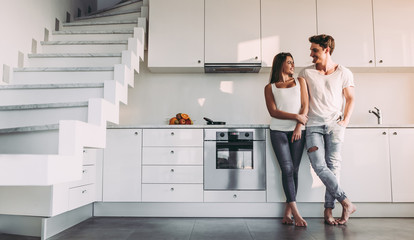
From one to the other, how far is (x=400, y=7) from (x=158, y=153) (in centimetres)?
282

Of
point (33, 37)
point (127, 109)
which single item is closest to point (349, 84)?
point (127, 109)

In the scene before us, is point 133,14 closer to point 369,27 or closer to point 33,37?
point 33,37

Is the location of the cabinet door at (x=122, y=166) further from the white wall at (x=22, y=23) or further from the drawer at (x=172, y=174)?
the white wall at (x=22, y=23)

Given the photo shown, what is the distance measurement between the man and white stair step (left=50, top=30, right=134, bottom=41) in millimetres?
1834

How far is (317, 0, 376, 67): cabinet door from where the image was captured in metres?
3.54

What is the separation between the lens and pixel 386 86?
383cm

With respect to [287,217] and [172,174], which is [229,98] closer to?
[172,174]

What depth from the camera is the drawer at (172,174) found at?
3.12 meters

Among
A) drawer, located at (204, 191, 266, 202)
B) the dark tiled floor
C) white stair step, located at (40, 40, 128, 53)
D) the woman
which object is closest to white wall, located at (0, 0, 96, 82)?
white stair step, located at (40, 40, 128, 53)

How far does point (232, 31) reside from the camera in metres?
3.57

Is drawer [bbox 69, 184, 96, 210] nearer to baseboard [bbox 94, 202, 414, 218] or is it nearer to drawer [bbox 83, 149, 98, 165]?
drawer [bbox 83, 149, 98, 165]

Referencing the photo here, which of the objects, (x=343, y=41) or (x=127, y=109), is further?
(x=127, y=109)

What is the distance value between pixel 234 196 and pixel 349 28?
6.73 ft

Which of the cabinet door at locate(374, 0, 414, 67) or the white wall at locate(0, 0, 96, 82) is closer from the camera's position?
the white wall at locate(0, 0, 96, 82)
